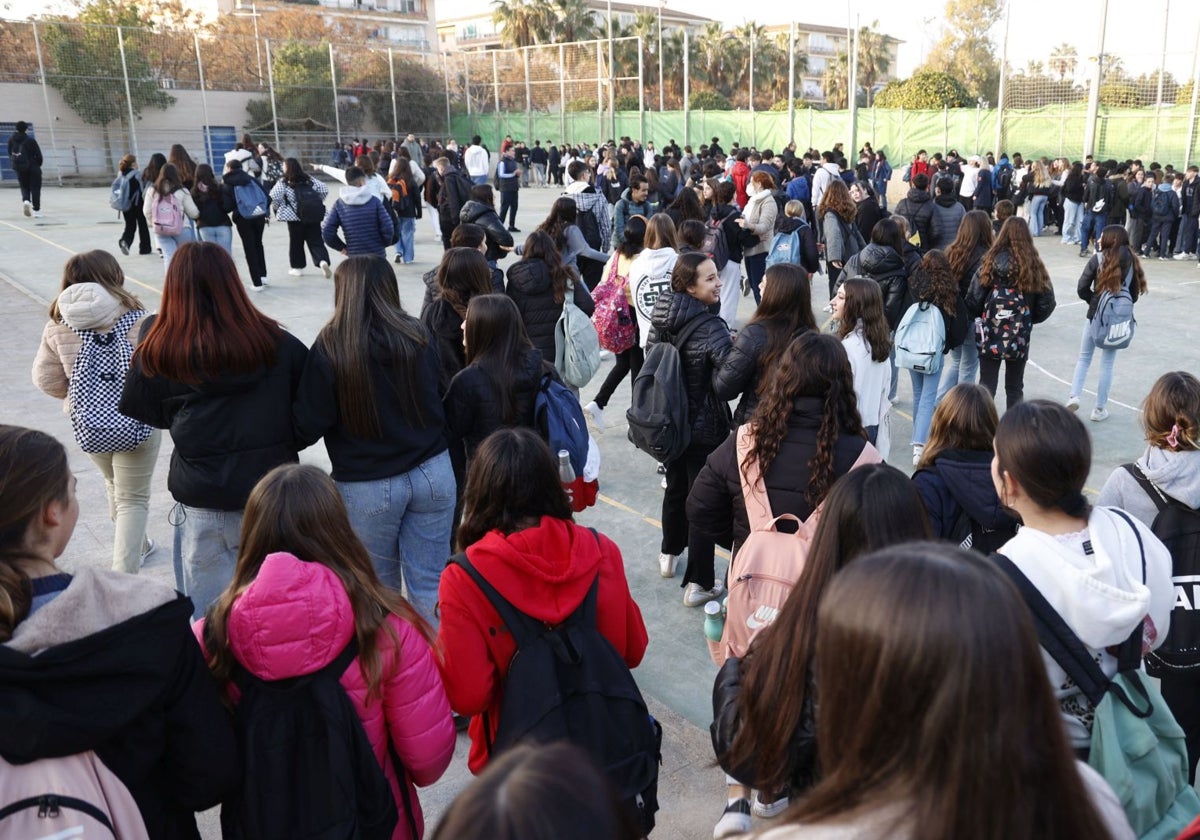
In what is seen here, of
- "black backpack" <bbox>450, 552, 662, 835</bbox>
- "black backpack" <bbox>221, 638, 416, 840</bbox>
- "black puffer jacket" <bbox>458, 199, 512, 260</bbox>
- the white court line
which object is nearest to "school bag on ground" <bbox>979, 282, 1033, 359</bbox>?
the white court line

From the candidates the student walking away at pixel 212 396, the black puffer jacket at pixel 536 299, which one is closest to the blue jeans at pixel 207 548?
the student walking away at pixel 212 396

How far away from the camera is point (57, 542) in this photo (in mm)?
2156

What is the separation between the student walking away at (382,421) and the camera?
3.55 m

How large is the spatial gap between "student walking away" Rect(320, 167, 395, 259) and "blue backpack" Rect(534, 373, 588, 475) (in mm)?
7001

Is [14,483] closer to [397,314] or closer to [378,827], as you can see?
[378,827]

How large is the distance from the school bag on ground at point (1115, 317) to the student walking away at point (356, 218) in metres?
7.33

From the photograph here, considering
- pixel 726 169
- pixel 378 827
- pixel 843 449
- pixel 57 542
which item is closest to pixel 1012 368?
pixel 843 449

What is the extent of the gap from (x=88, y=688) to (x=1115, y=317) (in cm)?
741

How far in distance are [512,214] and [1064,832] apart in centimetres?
1772

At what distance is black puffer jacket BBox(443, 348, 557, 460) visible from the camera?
4.04m

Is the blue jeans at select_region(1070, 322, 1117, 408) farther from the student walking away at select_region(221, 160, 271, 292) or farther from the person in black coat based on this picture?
the student walking away at select_region(221, 160, 271, 292)

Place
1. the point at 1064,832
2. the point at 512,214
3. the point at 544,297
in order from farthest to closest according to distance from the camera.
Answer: the point at 512,214 → the point at 544,297 → the point at 1064,832

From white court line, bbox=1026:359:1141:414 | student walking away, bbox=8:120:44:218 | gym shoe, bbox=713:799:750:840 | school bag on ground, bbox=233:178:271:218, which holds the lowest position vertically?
white court line, bbox=1026:359:1141:414

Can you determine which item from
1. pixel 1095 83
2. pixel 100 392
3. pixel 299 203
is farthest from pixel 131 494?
pixel 1095 83
